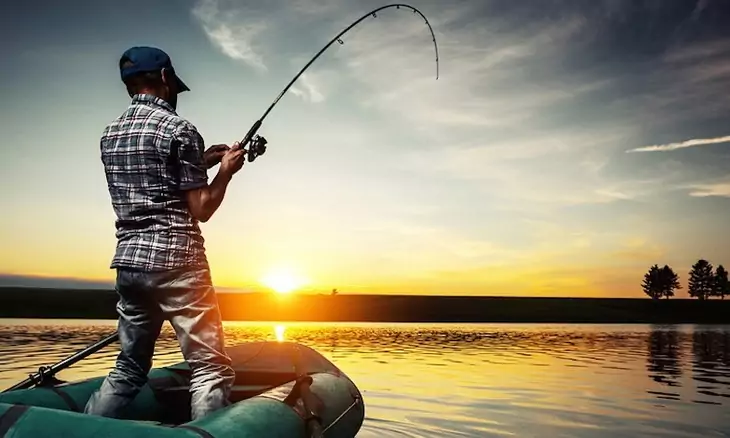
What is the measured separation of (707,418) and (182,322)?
35.3 feet

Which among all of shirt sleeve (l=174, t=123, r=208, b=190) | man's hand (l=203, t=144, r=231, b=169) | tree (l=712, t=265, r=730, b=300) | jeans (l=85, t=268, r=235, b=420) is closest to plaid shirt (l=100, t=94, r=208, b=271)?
shirt sleeve (l=174, t=123, r=208, b=190)

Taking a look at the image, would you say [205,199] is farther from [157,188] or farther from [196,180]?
[157,188]

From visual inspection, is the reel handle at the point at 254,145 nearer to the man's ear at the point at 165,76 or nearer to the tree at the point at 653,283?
the man's ear at the point at 165,76

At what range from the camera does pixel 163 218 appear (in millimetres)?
4344

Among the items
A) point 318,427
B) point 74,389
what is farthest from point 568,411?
point 74,389

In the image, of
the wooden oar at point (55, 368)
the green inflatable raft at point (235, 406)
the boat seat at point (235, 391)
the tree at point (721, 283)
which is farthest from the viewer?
the tree at point (721, 283)

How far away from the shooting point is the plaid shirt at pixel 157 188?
4.31 metres

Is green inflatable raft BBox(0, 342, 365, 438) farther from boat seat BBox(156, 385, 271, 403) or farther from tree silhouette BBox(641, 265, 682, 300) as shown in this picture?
tree silhouette BBox(641, 265, 682, 300)

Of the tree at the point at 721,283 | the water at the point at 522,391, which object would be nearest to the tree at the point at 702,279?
the tree at the point at 721,283

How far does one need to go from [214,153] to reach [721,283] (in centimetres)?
17538

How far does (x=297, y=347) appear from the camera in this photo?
893 centimetres

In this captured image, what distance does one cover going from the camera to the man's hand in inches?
198

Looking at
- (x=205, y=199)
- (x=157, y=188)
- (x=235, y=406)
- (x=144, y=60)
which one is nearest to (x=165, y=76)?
(x=144, y=60)

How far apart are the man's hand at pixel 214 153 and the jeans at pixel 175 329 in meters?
0.93
